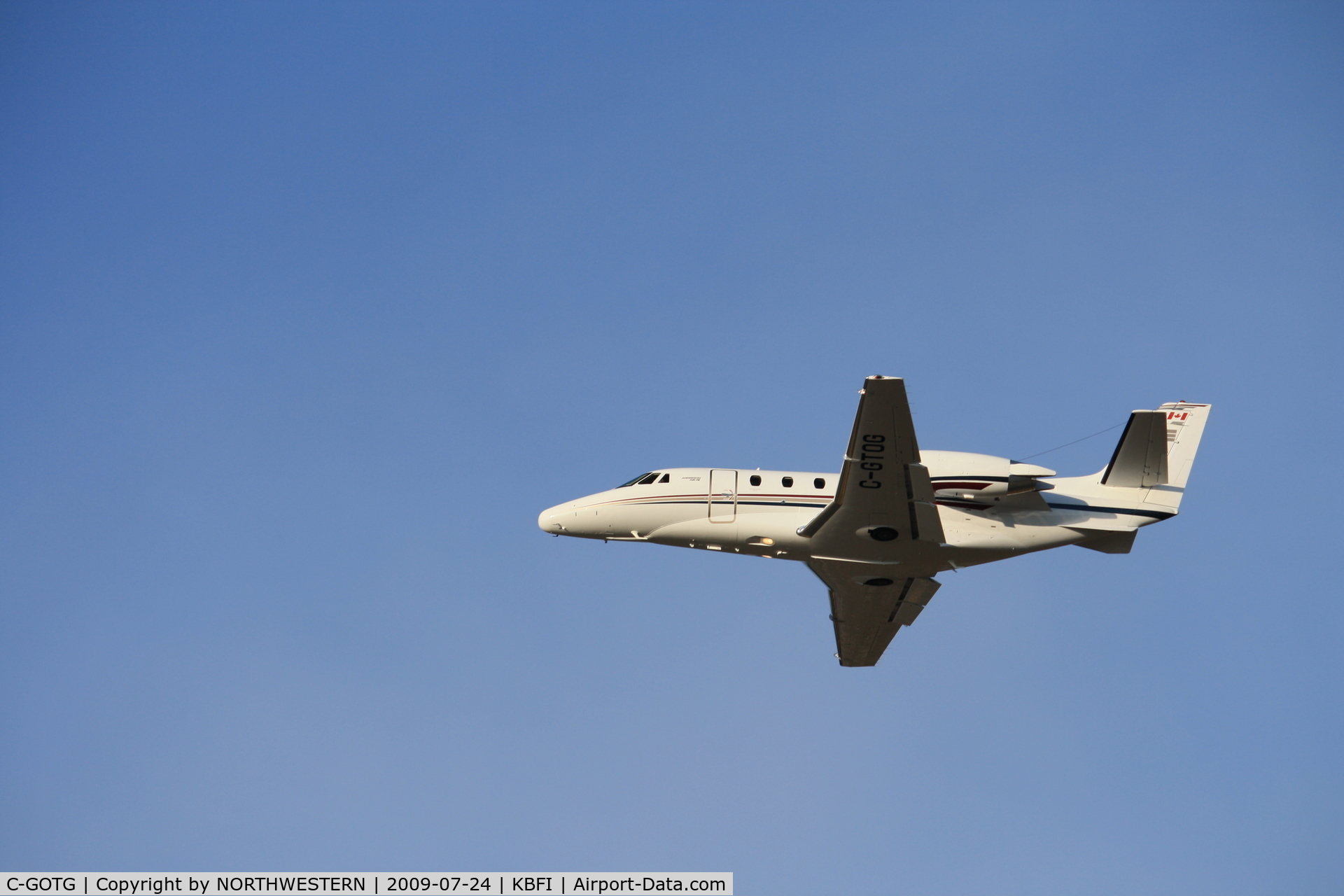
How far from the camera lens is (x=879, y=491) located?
25750mm

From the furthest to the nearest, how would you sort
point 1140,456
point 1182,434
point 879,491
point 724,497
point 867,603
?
point 867,603 → point 1182,434 → point 724,497 → point 1140,456 → point 879,491

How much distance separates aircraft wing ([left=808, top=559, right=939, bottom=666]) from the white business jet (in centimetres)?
7

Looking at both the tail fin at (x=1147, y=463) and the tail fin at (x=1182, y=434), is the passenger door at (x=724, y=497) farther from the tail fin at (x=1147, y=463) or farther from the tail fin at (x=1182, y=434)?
the tail fin at (x=1182, y=434)

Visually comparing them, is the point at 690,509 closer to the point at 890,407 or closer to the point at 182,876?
the point at 890,407

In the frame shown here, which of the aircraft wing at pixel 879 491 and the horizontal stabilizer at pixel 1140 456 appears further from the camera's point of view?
the horizontal stabilizer at pixel 1140 456

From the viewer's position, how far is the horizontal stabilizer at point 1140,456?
28.3m

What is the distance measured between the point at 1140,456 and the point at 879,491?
303 inches

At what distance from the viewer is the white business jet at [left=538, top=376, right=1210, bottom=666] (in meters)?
26.5

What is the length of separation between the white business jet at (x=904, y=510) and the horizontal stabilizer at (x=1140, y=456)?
0.03 m

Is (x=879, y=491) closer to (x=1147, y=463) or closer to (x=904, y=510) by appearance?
(x=904, y=510)

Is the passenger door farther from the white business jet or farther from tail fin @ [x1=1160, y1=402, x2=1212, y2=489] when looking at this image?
tail fin @ [x1=1160, y1=402, x2=1212, y2=489]

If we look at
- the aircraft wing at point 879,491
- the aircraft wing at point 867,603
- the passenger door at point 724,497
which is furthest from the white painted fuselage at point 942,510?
the aircraft wing at point 867,603

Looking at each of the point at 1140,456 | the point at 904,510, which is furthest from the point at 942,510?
the point at 1140,456

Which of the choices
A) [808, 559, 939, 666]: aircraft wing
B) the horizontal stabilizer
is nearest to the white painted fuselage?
the horizontal stabilizer
